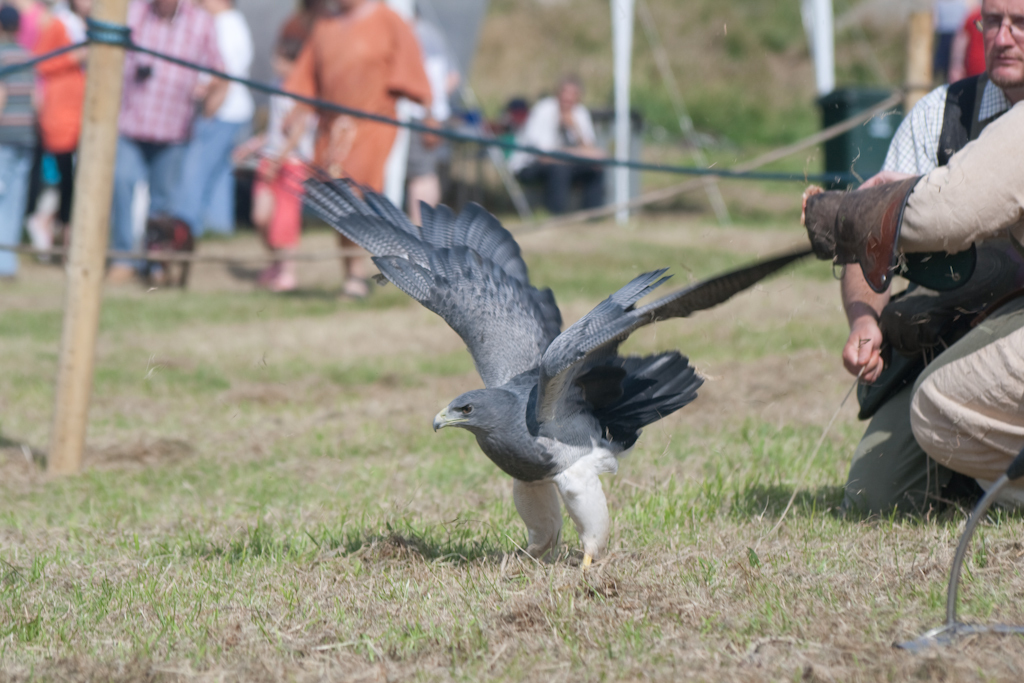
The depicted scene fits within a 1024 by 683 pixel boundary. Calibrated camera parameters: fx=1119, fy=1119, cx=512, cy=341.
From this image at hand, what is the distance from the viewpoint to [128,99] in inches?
346

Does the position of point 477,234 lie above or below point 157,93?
below

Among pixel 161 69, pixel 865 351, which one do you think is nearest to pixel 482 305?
pixel 865 351

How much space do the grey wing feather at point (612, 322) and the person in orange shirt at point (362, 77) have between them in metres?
5.20

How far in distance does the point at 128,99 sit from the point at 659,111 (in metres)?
10.2

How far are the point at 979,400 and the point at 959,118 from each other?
93 cm

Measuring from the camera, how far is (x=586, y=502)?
292 cm

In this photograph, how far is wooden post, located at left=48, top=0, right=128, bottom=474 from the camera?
4152 millimetres

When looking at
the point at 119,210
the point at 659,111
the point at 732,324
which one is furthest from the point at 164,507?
the point at 659,111

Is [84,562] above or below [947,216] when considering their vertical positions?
below

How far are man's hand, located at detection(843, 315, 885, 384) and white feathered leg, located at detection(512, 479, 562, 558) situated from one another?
93cm

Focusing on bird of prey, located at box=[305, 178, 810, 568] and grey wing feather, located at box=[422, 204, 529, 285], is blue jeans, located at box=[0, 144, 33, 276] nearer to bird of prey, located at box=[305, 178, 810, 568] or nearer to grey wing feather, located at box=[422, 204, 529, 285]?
bird of prey, located at box=[305, 178, 810, 568]

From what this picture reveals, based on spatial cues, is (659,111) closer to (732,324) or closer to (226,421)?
(732,324)

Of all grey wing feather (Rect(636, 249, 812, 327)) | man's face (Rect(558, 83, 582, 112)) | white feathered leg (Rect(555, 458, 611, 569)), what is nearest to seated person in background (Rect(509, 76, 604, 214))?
man's face (Rect(558, 83, 582, 112))

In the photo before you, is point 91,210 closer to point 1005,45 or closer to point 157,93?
point 1005,45
